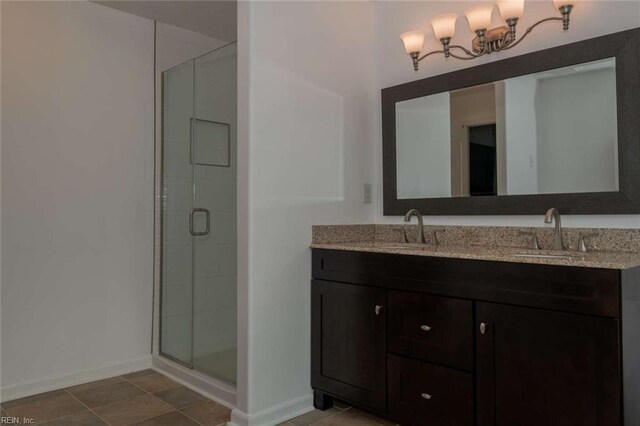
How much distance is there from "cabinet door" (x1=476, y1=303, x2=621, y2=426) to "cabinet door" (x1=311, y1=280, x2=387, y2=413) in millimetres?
475

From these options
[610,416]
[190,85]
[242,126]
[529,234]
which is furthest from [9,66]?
[610,416]

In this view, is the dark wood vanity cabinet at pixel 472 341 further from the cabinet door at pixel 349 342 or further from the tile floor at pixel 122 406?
the tile floor at pixel 122 406

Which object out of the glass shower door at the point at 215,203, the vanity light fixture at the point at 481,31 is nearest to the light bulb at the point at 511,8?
the vanity light fixture at the point at 481,31

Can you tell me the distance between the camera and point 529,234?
82.0 inches

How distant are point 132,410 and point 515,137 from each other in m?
2.32

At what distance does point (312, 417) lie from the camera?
223 cm

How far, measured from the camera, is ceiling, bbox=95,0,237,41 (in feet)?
9.27

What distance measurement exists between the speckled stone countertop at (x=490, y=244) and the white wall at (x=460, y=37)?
0.05 meters

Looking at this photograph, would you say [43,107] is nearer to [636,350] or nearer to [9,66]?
[9,66]

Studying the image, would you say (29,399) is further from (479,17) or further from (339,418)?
(479,17)

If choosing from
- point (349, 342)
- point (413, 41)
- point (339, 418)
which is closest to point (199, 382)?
point (339, 418)

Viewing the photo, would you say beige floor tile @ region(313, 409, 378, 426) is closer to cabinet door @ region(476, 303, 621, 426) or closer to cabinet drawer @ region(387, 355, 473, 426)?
cabinet drawer @ region(387, 355, 473, 426)

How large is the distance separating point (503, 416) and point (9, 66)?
9.63 ft

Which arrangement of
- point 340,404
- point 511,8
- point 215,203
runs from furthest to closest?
1. point 215,203
2. point 340,404
3. point 511,8
